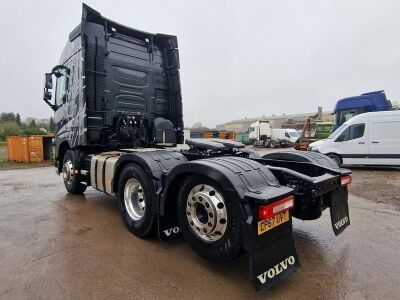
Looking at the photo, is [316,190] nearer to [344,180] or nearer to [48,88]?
[344,180]

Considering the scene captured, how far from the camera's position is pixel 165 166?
3721 millimetres

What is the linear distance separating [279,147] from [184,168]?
95.6ft

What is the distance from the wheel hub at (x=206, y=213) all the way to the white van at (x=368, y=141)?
9.83 metres

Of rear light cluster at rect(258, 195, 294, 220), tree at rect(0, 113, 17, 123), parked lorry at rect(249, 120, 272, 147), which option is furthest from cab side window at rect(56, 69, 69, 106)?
tree at rect(0, 113, 17, 123)

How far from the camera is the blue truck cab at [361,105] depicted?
13.2m

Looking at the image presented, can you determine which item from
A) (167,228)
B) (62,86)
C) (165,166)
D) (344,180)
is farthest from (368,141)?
(62,86)

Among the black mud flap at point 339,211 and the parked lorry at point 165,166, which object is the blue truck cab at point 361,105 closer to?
the parked lorry at point 165,166

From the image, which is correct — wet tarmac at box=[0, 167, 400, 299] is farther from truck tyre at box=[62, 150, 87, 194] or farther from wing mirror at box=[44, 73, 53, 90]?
wing mirror at box=[44, 73, 53, 90]

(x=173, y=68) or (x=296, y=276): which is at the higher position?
(x=173, y=68)

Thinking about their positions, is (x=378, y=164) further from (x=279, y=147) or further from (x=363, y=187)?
(x=279, y=147)

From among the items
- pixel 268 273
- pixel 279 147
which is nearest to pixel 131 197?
pixel 268 273

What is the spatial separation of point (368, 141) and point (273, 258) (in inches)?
399

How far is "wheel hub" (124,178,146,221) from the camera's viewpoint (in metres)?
4.04

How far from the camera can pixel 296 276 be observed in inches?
112
